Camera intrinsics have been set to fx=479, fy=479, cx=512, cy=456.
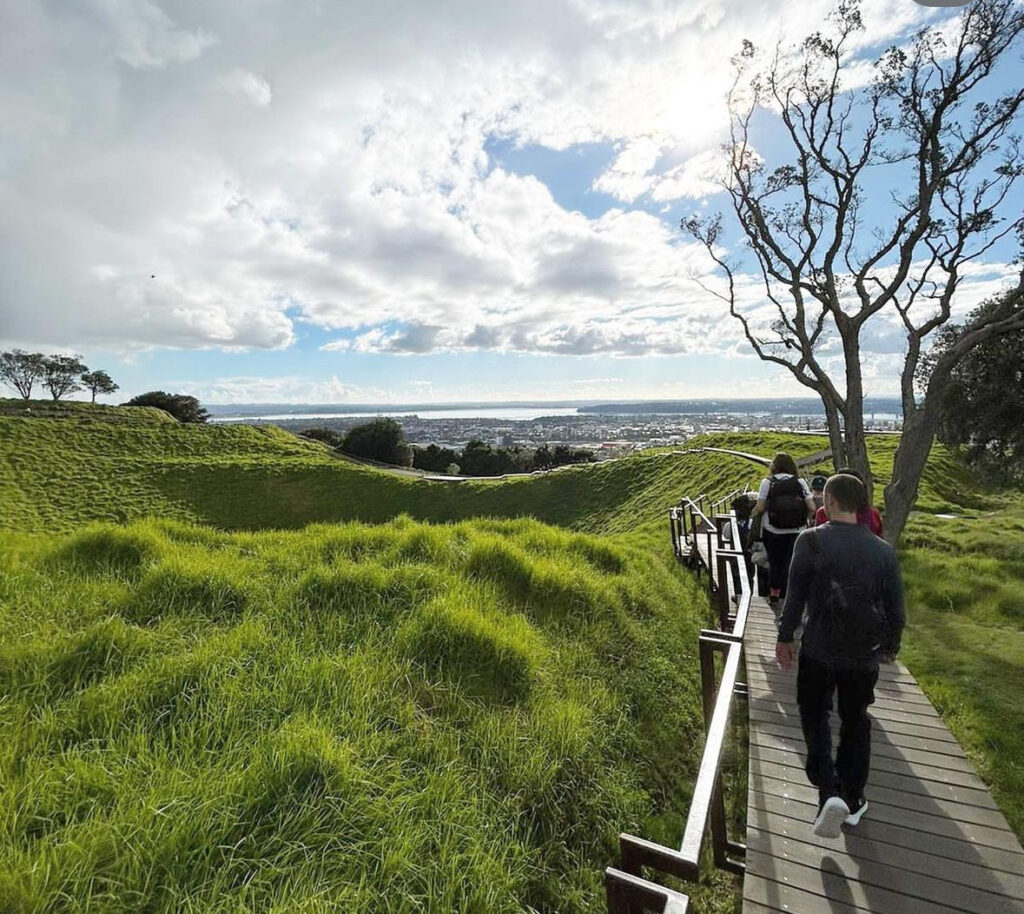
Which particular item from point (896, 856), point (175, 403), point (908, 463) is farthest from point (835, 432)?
point (175, 403)

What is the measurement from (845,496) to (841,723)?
144cm

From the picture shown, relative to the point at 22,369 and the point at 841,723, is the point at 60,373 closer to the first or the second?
the point at 22,369

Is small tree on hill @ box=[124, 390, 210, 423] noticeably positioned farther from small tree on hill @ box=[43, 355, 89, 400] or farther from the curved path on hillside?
the curved path on hillside

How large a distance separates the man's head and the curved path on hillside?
6.53ft

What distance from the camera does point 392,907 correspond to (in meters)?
2.23

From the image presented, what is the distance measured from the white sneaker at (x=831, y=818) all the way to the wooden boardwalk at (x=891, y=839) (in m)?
0.14

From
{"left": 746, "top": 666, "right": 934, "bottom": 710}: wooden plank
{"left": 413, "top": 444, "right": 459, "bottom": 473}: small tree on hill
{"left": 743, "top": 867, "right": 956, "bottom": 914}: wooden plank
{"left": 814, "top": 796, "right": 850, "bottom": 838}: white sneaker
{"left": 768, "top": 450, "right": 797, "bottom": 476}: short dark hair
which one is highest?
{"left": 768, "top": 450, "right": 797, "bottom": 476}: short dark hair

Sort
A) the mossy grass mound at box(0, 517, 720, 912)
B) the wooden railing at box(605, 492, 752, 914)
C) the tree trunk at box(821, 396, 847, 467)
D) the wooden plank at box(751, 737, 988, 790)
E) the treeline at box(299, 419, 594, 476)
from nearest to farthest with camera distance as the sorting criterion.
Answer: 1. the wooden railing at box(605, 492, 752, 914)
2. the mossy grass mound at box(0, 517, 720, 912)
3. the wooden plank at box(751, 737, 988, 790)
4. the tree trunk at box(821, 396, 847, 467)
5. the treeline at box(299, 419, 594, 476)

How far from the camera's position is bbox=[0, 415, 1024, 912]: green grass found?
7.44ft

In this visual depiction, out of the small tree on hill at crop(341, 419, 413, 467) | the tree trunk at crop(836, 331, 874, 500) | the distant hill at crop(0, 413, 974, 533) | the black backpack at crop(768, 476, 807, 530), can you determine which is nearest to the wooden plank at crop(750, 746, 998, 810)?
the black backpack at crop(768, 476, 807, 530)

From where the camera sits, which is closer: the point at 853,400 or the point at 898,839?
the point at 898,839

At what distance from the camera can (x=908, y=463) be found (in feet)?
33.8

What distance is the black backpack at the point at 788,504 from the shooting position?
222 inches

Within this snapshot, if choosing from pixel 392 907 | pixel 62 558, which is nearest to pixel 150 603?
pixel 62 558
